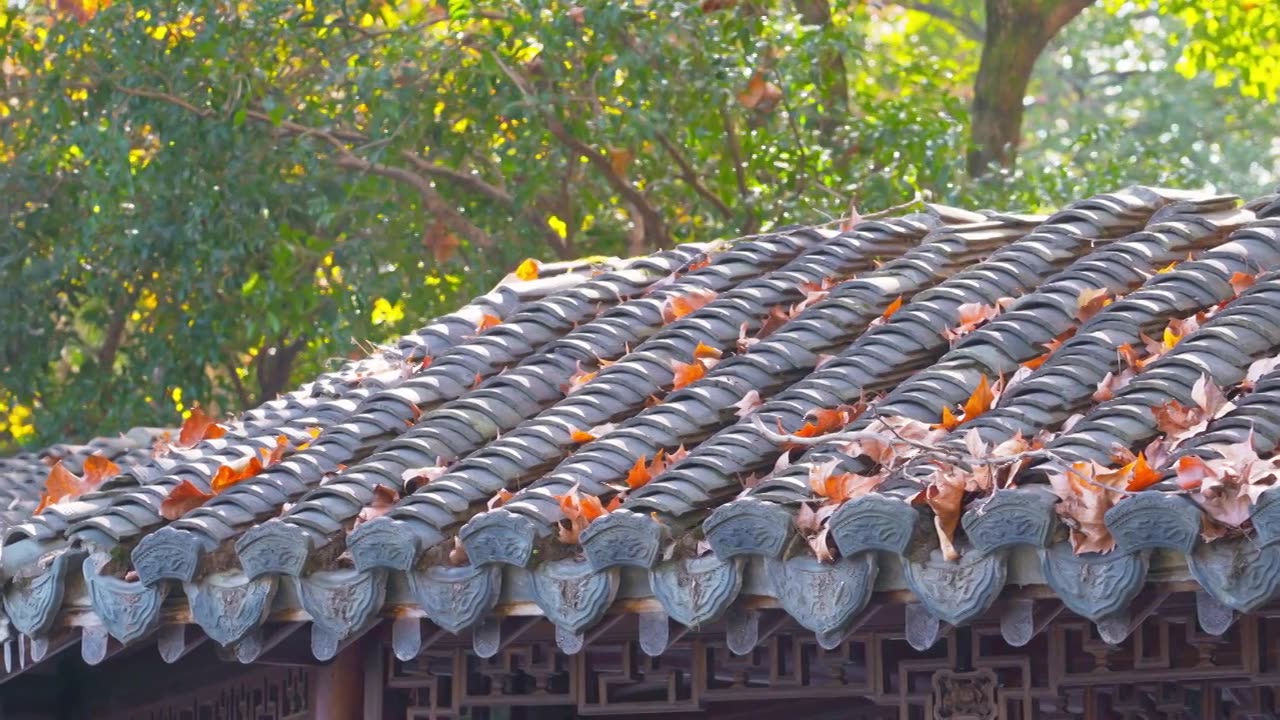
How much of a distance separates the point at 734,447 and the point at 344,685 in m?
1.42

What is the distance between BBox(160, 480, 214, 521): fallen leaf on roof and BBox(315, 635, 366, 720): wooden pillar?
1.94 feet

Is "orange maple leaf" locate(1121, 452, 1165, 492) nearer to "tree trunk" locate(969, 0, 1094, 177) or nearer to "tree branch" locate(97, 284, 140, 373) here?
"tree branch" locate(97, 284, 140, 373)

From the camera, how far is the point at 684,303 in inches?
251

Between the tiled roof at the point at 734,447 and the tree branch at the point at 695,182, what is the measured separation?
5.31 metres

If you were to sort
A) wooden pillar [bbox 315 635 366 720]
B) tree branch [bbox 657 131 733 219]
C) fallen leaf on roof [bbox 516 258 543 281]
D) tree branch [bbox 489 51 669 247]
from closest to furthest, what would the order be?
1. wooden pillar [bbox 315 635 366 720]
2. fallen leaf on roof [bbox 516 258 543 281]
3. tree branch [bbox 489 51 669 247]
4. tree branch [bbox 657 131 733 219]

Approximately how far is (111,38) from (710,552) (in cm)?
874

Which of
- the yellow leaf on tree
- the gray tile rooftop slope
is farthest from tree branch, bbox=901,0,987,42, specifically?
the gray tile rooftop slope

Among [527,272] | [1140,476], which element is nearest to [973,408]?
[1140,476]

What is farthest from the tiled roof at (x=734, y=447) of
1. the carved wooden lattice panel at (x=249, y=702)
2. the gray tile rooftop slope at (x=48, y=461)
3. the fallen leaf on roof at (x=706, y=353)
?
the gray tile rooftop slope at (x=48, y=461)

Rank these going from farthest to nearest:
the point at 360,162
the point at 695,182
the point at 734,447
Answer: the point at 695,182, the point at 360,162, the point at 734,447

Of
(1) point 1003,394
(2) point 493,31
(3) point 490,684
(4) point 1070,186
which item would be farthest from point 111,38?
(1) point 1003,394

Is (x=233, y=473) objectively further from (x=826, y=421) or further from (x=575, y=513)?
(x=826, y=421)

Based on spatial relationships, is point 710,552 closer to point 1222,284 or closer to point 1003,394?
point 1003,394

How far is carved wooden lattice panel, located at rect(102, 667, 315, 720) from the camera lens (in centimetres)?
556
